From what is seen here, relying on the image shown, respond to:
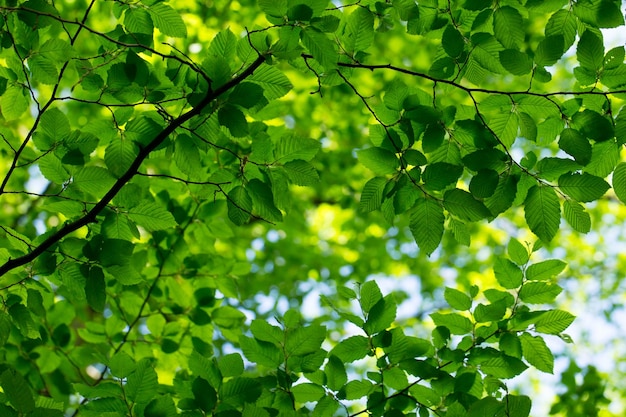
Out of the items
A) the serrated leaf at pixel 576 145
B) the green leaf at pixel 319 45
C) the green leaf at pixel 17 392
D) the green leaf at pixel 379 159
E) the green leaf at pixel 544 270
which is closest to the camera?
the green leaf at pixel 17 392

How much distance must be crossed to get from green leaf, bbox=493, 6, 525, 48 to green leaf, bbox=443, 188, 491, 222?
45 cm

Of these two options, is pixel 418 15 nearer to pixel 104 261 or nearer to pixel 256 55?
pixel 256 55

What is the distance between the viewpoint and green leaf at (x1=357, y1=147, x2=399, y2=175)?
176 centimetres

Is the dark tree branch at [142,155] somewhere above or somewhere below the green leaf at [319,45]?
below

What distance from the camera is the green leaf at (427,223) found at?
171 cm

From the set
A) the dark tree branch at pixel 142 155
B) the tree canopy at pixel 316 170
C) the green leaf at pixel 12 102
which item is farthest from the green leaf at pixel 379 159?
the green leaf at pixel 12 102

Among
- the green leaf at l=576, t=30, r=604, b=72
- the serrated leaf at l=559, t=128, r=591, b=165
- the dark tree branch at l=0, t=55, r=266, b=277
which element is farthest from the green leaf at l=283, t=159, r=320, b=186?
the green leaf at l=576, t=30, r=604, b=72

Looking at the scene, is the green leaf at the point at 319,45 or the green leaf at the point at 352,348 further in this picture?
the green leaf at the point at 352,348

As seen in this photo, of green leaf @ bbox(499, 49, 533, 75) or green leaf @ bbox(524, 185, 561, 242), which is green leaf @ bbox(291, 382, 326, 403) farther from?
green leaf @ bbox(499, 49, 533, 75)

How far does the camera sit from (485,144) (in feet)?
5.83

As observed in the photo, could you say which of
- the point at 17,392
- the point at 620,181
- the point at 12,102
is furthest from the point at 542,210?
the point at 12,102

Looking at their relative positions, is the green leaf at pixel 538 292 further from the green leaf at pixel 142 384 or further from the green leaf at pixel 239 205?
the green leaf at pixel 142 384

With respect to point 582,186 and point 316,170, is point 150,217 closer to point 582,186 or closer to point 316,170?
point 316,170

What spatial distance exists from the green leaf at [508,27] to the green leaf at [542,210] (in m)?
0.43
